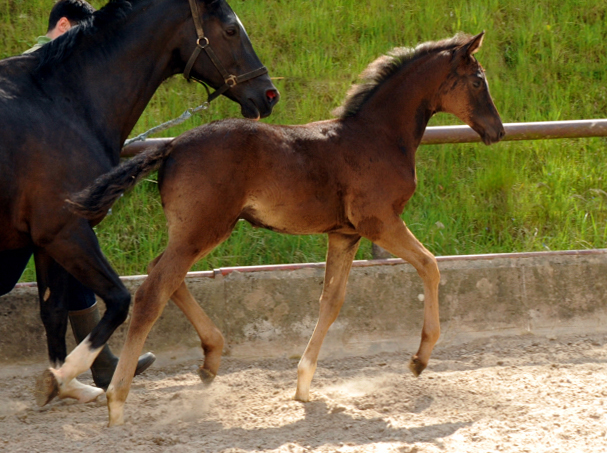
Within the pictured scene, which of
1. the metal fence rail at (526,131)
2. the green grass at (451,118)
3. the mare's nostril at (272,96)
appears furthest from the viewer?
the green grass at (451,118)

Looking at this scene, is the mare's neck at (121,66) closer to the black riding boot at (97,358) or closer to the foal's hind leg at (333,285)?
the black riding boot at (97,358)

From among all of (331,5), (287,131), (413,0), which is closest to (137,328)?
(287,131)

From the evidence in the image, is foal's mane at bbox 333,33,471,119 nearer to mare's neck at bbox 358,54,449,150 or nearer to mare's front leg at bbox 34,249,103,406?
mare's neck at bbox 358,54,449,150

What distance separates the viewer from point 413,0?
8.19m

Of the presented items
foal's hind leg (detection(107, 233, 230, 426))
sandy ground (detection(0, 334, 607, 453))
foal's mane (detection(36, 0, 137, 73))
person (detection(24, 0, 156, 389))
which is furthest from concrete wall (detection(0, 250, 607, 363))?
foal's mane (detection(36, 0, 137, 73))

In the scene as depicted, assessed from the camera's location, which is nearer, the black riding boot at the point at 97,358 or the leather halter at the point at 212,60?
the leather halter at the point at 212,60

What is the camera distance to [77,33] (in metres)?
3.67

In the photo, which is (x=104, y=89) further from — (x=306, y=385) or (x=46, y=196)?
(x=306, y=385)

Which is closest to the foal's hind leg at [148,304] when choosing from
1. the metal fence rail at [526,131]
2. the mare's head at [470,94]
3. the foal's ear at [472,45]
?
the mare's head at [470,94]

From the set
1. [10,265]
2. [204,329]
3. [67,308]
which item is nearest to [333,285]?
[204,329]

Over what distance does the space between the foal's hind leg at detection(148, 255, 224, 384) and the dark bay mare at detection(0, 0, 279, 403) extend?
0.30 meters

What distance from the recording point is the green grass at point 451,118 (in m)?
5.39

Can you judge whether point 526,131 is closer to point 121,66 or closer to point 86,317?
point 121,66

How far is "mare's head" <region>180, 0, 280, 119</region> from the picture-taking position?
147 inches
